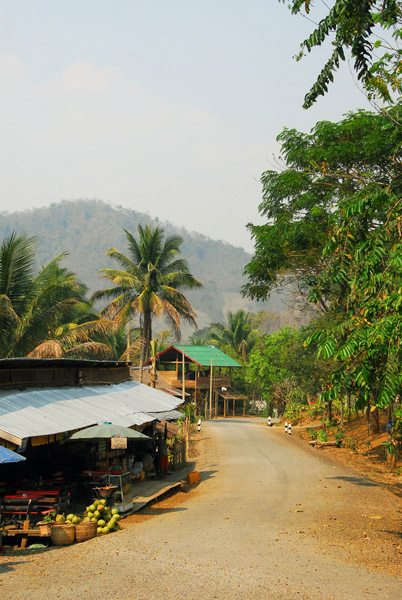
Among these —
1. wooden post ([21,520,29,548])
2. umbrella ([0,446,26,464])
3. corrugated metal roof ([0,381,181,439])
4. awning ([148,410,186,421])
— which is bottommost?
wooden post ([21,520,29,548])

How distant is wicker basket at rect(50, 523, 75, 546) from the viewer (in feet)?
39.5

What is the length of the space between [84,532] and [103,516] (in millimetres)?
1240

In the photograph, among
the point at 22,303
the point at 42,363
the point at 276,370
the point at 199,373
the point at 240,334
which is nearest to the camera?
the point at 42,363

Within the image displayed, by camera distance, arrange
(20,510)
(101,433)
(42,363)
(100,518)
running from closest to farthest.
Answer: (20,510), (100,518), (101,433), (42,363)

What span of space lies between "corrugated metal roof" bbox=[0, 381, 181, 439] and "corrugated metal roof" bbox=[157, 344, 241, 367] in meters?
32.2

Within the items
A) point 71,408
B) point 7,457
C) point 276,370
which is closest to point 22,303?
point 71,408

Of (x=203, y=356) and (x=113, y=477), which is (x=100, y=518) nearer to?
(x=113, y=477)

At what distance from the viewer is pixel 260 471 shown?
22797 millimetres

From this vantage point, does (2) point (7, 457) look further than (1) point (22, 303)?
No

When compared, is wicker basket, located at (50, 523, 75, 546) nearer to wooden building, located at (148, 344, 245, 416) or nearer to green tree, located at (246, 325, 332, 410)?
green tree, located at (246, 325, 332, 410)

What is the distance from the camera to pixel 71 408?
52.4 feet

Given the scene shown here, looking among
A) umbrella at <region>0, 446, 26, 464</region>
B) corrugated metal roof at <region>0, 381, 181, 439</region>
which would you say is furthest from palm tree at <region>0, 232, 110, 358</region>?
umbrella at <region>0, 446, 26, 464</region>

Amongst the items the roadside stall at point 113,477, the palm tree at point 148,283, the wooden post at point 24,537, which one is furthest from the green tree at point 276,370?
the wooden post at point 24,537

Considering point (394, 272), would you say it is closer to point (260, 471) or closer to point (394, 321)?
point (394, 321)
